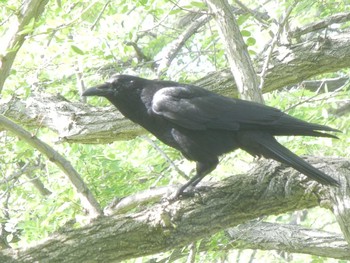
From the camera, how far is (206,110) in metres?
4.61

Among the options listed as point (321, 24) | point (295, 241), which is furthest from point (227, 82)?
point (295, 241)

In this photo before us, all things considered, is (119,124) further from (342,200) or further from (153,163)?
(342,200)

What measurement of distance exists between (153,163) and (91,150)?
0.67 m

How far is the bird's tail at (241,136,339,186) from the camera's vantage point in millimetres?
3609

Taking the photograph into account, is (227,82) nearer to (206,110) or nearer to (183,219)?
(206,110)

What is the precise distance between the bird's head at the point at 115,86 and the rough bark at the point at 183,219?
1.08 meters

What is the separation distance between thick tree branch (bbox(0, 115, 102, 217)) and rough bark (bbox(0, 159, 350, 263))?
227mm

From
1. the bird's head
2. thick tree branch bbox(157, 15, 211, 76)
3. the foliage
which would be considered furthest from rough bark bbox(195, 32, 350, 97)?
the bird's head

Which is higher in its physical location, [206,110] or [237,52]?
[237,52]

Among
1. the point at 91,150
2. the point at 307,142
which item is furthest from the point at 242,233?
the point at 91,150

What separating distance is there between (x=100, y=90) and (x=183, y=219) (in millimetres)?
1312

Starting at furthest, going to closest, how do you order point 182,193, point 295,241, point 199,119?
point 295,241 → point 199,119 → point 182,193

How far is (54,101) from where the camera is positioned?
6066mm

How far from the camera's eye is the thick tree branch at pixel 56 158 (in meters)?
3.96
